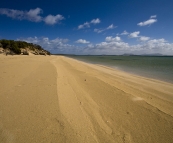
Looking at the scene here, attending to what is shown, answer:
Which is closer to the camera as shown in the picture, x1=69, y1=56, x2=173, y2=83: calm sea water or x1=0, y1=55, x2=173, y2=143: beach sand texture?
x1=0, y1=55, x2=173, y2=143: beach sand texture

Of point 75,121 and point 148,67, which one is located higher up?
point 75,121

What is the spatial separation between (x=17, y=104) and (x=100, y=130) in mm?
2329

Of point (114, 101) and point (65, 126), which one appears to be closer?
point (65, 126)

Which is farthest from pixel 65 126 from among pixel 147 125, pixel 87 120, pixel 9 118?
pixel 147 125

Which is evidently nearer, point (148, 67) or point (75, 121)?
point (75, 121)

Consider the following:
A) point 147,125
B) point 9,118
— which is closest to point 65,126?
point 9,118

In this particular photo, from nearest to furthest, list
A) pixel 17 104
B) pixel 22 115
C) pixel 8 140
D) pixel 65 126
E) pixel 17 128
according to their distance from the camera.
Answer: pixel 8 140 → pixel 17 128 → pixel 65 126 → pixel 22 115 → pixel 17 104

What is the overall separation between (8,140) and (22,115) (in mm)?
739

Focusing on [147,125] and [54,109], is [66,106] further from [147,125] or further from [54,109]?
[147,125]

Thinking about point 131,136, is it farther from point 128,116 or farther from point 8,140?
point 8,140

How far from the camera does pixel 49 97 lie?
3.82 m

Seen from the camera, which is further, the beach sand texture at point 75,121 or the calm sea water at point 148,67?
the calm sea water at point 148,67

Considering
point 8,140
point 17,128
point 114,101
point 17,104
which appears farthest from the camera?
point 114,101

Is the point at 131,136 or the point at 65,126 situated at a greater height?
the point at 65,126
